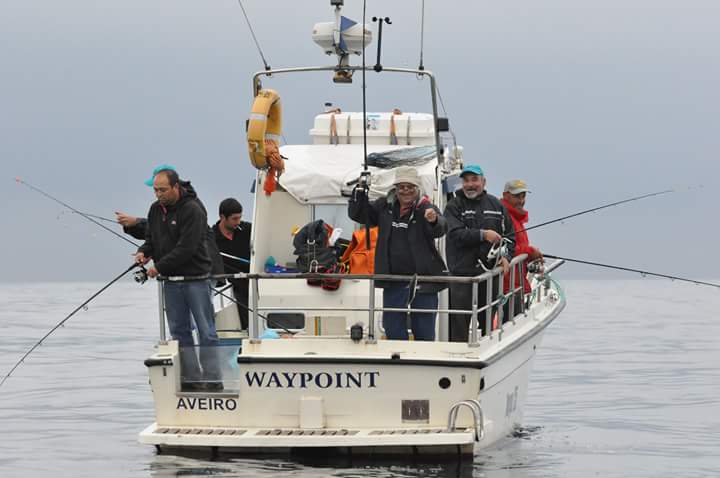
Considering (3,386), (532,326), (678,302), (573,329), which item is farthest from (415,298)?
(678,302)

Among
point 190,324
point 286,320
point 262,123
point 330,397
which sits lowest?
point 330,397

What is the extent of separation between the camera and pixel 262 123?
470 inches

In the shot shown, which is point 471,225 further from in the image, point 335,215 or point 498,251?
point 335,215

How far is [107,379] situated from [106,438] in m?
6.35

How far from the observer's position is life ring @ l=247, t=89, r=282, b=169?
39.1ft

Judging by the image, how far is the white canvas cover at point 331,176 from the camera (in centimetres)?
1244

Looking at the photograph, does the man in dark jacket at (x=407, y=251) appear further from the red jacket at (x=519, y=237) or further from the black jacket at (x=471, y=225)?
the red jacket at (x=519, y=237)

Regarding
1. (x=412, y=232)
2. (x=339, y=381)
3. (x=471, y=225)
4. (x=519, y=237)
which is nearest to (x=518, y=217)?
(x=519, y=237)

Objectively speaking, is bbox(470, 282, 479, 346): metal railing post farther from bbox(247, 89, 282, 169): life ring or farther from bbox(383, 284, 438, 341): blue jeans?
bbox(247, 89, 282, 169): life ring

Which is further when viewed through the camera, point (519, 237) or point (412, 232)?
point (519, 237)

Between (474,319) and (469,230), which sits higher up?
(469,230)

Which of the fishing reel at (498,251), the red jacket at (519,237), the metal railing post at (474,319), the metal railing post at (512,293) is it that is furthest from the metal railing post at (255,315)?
the red jacket at (519,237)

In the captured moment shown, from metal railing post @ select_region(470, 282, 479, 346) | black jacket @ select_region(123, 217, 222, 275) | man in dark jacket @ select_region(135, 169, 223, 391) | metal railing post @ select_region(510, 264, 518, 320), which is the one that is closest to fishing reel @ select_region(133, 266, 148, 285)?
man in dark jacket @ select_region(135, 169, 223, 391)

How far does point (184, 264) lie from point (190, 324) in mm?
504
